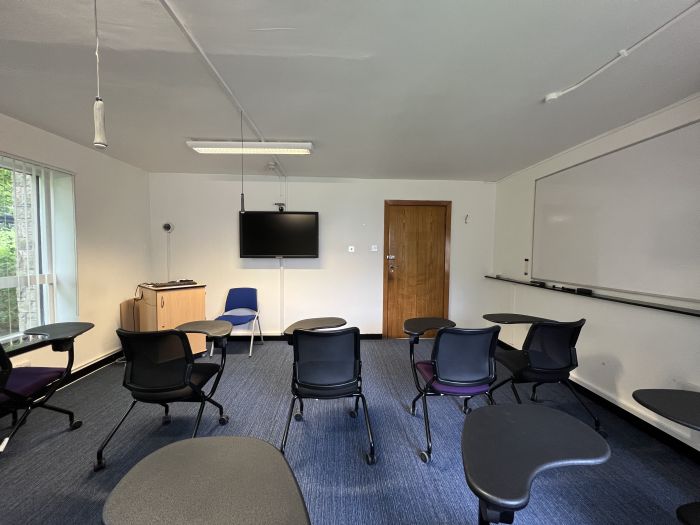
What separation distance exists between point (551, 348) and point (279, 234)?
11.4ft

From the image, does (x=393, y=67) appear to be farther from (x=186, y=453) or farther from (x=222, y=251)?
(x=222, y=251)

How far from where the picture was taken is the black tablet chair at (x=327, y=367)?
72.5 inches

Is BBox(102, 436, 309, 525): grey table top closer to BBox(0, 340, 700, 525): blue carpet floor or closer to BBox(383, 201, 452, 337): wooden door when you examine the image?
BBox(0, 340, 700, 525): blue carpet floor

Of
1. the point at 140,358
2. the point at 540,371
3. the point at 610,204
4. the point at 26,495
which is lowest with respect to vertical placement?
the point at 26,495

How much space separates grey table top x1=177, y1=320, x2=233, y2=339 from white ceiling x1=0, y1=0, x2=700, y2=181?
1795 mm

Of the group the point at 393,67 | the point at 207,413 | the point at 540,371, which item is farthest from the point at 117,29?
the point at 540,371

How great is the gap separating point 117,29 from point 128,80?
50cm

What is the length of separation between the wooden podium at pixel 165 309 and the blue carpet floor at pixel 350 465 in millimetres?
825

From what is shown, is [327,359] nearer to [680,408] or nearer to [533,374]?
[533,374]

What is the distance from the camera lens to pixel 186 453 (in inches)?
33.3

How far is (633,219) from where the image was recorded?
2285 mm

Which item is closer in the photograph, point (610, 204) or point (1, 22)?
point (1, 22)

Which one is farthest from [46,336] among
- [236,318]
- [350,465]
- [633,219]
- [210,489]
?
[633,219]

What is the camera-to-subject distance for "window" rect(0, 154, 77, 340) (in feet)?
7.98
